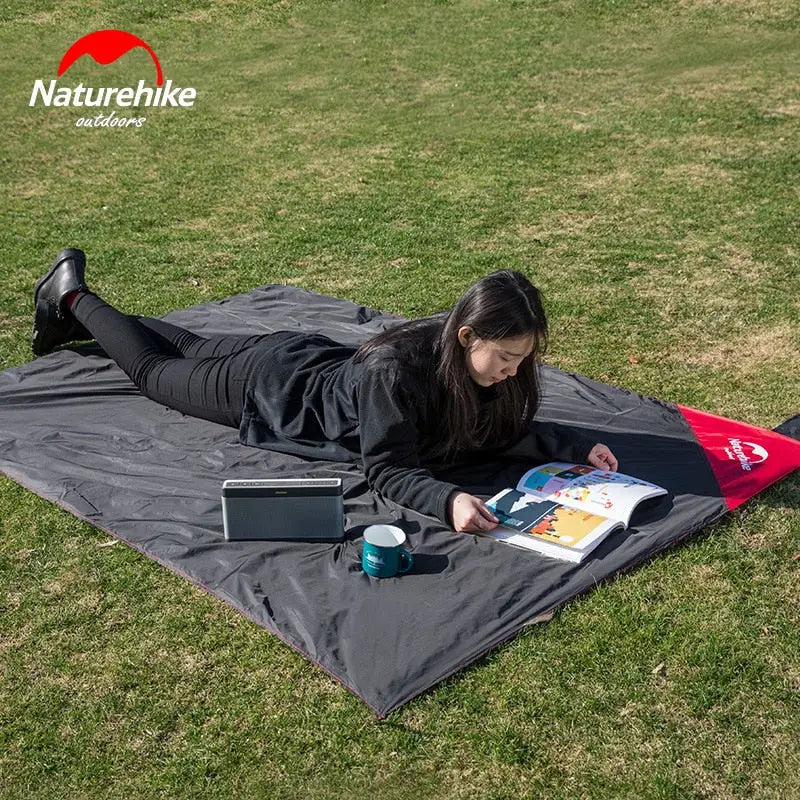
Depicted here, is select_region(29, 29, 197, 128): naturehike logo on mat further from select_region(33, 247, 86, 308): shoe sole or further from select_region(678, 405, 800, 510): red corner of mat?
select_region(678, 405, 800, 510): red corner of mat

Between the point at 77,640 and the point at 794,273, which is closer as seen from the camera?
the point at 77,640

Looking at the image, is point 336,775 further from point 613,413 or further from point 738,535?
point 613,413

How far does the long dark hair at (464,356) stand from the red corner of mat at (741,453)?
1.04 m

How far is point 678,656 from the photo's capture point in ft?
14.3

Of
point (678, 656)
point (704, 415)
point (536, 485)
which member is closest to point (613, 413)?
point (704, 415)

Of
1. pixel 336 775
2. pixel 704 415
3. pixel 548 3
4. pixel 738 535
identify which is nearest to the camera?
pixel 336 775

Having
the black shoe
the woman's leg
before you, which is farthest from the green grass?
the woman's leg

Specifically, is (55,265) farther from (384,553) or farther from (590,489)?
(590,489)

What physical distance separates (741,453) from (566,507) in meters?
1.24

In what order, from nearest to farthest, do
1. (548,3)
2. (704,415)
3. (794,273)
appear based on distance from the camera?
(704,415) < (794,273) < (548,3)

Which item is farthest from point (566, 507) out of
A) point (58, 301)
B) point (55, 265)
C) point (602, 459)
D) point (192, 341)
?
point (55, 265)

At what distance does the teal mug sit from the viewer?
Answer: 15.5ft

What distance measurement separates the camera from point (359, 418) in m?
5.34

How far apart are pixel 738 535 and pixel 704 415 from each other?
1.32m
